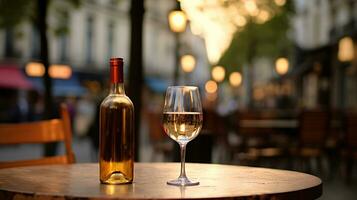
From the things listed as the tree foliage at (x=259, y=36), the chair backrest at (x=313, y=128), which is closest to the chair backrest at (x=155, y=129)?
the chair backrest at (x=313, y=128)

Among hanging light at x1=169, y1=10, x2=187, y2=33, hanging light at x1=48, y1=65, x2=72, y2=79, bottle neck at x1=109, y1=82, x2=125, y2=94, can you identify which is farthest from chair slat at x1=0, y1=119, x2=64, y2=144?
hanging light at x1=48, y1=65, x2=72, y2=79

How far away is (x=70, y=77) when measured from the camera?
120 ft

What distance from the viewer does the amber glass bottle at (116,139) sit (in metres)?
2.22

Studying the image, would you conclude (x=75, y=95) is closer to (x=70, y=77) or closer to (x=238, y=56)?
(x=70, y=77)

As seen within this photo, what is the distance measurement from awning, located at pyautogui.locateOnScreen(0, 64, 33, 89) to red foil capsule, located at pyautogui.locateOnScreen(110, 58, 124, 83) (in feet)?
95.4

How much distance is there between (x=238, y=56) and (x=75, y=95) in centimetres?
998

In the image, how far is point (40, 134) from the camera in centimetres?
332

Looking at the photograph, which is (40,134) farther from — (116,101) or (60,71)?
(60,71)

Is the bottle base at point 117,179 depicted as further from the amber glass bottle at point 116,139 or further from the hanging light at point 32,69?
the hanging light at point 32,69

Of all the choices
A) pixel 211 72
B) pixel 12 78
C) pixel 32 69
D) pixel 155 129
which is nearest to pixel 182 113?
pixel 155 129

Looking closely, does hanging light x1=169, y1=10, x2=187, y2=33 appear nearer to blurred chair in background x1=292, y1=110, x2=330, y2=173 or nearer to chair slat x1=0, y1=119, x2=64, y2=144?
blurred chair in background x1=292, y1=110, x2=330, y2=173

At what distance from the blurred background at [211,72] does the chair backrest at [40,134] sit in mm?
3292

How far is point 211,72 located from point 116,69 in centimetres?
3468

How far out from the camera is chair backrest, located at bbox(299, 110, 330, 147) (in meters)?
10.5
